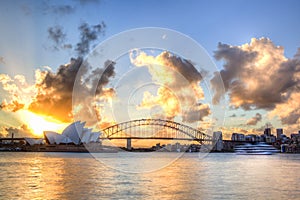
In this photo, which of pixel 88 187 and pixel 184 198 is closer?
pixel 184 198

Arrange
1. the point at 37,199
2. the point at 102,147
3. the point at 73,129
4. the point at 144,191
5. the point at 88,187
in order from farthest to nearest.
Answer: the point at 102,147
the point at 73,129
the point at 88,187
the point at 144,191
the point at 37,199

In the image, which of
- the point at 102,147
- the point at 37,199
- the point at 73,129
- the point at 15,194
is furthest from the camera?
the point at 102,147

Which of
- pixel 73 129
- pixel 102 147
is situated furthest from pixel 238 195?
pixel 102 147

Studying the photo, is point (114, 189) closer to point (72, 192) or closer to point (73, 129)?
point (72, 192)

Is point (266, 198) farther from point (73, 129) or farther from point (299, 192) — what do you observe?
point (73, 129)

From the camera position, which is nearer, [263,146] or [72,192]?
[72,192]

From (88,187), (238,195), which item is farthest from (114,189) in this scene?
(238,195)
